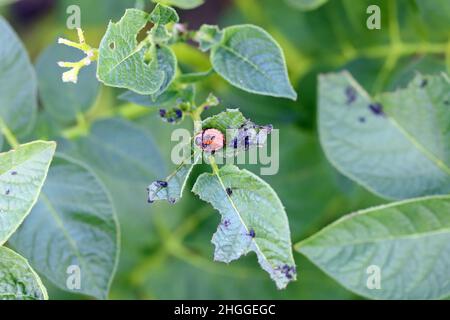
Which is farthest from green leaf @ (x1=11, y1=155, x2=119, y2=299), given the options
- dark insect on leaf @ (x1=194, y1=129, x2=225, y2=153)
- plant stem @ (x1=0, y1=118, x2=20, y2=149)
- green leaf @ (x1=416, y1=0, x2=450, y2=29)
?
green leaf @ (x1=416, y1=0, x2=450, y2=29)

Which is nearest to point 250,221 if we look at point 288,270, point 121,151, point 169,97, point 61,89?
point 288,270

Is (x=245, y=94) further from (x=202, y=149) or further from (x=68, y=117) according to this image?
(x=202, y=149)

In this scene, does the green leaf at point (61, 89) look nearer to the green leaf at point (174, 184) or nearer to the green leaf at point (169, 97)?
the green leaf at point (169, 97)

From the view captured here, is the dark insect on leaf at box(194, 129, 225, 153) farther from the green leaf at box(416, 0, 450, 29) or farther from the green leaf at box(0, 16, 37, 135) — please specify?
the green leaf at box(416, 0, 450, 29)

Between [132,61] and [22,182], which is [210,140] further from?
[22,182]

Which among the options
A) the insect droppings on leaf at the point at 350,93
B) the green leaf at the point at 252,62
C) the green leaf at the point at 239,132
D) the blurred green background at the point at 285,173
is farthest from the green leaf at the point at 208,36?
the blurred green background at the point at 285,173

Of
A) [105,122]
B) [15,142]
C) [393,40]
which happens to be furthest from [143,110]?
[393,40]
